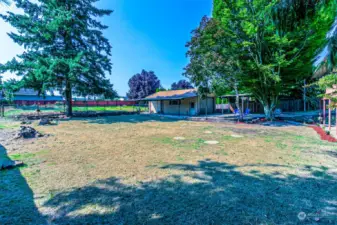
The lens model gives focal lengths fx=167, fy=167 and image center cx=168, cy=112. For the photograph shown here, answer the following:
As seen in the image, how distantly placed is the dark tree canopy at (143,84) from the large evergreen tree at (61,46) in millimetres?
21651

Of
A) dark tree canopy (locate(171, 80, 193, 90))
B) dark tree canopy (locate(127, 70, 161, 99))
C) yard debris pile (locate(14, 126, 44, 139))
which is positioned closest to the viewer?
yard debris pile (locate(14, 126, 44, 139))

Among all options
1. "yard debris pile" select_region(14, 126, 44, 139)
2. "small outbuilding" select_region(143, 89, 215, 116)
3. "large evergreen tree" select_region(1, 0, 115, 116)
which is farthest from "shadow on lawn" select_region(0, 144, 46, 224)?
"small outbuilding" select_region(143, 89, 215, 116)

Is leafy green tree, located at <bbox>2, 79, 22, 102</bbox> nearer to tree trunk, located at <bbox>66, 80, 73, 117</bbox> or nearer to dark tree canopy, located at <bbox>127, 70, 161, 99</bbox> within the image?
tree trunk, located at <bbox>66, 80, 73, 117</bbox>

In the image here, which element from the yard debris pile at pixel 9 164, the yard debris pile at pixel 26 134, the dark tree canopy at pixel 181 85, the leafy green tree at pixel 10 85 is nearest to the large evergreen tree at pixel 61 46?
the leafy green tree at pixel 10 85

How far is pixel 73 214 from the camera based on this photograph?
7.36 ft

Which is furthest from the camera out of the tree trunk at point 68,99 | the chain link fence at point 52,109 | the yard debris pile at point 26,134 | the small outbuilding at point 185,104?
the small outbuilding at point 185,104

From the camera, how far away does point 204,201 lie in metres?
2.53

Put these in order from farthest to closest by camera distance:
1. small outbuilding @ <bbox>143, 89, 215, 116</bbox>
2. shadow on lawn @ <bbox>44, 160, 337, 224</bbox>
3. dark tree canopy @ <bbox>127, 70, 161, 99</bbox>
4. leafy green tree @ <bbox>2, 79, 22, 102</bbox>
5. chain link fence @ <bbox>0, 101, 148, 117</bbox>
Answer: dark tree canopy @ <bbox>127, 70, 161, 99</bbox>, small outbuilding @ <bbox>143, 89, 215, 116</bbox>, chain link fence @ <bbox>0, 101, 148, 117</bbox>, leafy green tree @ <bbox>2, 79, 22, 102</bbox>, shadow on lawn @ <bbox>44, 160, 337, 224</bbox>

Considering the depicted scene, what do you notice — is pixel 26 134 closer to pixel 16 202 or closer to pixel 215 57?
pixel 16 202

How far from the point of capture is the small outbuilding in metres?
20.9

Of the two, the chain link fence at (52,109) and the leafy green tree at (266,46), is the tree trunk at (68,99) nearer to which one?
the chain link fence at (52,109)

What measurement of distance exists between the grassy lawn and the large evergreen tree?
1211 cm

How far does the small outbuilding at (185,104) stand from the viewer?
20.9m

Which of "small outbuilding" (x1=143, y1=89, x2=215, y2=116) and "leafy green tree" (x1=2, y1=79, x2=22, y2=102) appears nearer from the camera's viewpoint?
"leafy green tree" (x1=2, y1=79, x2=22, y2=102)
